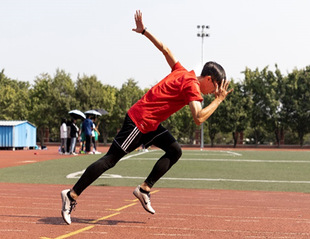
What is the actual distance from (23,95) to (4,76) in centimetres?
2517

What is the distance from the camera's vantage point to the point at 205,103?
57281 mm

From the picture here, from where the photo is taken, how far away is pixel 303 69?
199 ft

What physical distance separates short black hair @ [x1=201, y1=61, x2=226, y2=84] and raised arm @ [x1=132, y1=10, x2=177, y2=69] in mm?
568

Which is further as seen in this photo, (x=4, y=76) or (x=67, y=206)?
(x=4, y=76)

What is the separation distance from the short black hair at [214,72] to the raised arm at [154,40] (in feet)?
1.86

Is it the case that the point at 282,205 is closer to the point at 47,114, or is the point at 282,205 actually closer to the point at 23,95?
the point at 47,114

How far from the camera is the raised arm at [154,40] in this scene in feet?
16.5

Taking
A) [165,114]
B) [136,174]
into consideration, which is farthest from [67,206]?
[136,174]

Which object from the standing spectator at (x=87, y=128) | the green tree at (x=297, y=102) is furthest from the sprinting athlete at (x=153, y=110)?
the green tree at (x=297, y=102)

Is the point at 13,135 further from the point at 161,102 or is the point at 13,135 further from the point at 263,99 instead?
the point at 263,99

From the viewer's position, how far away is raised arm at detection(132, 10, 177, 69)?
16.5 feet

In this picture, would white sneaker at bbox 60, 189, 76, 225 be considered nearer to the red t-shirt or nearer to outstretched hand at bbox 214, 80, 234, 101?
the red t-shirt

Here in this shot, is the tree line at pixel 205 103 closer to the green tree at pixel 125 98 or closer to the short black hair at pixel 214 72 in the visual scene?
the green tree at pixel 125 98

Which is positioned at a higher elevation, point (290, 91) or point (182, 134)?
point (290, 91)
